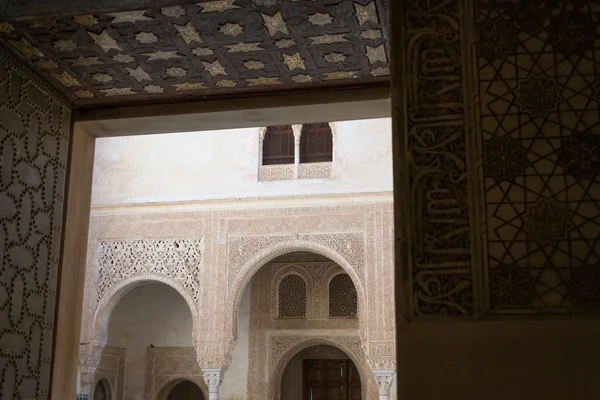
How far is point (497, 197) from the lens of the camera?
83.1 inches

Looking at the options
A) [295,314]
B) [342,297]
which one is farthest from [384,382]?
[295,314]

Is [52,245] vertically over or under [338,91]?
under

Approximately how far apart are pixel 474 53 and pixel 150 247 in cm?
769

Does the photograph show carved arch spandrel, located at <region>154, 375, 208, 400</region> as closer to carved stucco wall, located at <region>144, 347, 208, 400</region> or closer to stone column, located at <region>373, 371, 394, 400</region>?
carved stucco wall, located at <region>144, 347, 208, 400</region>

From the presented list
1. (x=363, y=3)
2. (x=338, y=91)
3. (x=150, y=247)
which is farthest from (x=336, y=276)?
(x=363, y=3)

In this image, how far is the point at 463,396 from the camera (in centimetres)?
199

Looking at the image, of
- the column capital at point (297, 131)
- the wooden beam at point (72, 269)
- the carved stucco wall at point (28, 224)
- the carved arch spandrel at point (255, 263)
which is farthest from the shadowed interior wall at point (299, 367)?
the carved stucco wall at point (28, 224)

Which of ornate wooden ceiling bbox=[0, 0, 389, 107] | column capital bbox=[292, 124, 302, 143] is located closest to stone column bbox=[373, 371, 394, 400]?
column capital bbox=[292, 124, 302, 143]

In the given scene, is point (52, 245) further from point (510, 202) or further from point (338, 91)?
point (510, 202)

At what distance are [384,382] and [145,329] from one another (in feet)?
13.8

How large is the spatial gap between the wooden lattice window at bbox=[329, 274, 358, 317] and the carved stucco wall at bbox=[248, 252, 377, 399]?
9 cm

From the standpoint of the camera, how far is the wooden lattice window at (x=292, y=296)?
33.5 ft

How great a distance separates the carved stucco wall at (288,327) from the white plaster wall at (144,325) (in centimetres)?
121

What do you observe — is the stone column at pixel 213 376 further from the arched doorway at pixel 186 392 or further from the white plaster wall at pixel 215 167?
the arched doorway at pixel 186 392
